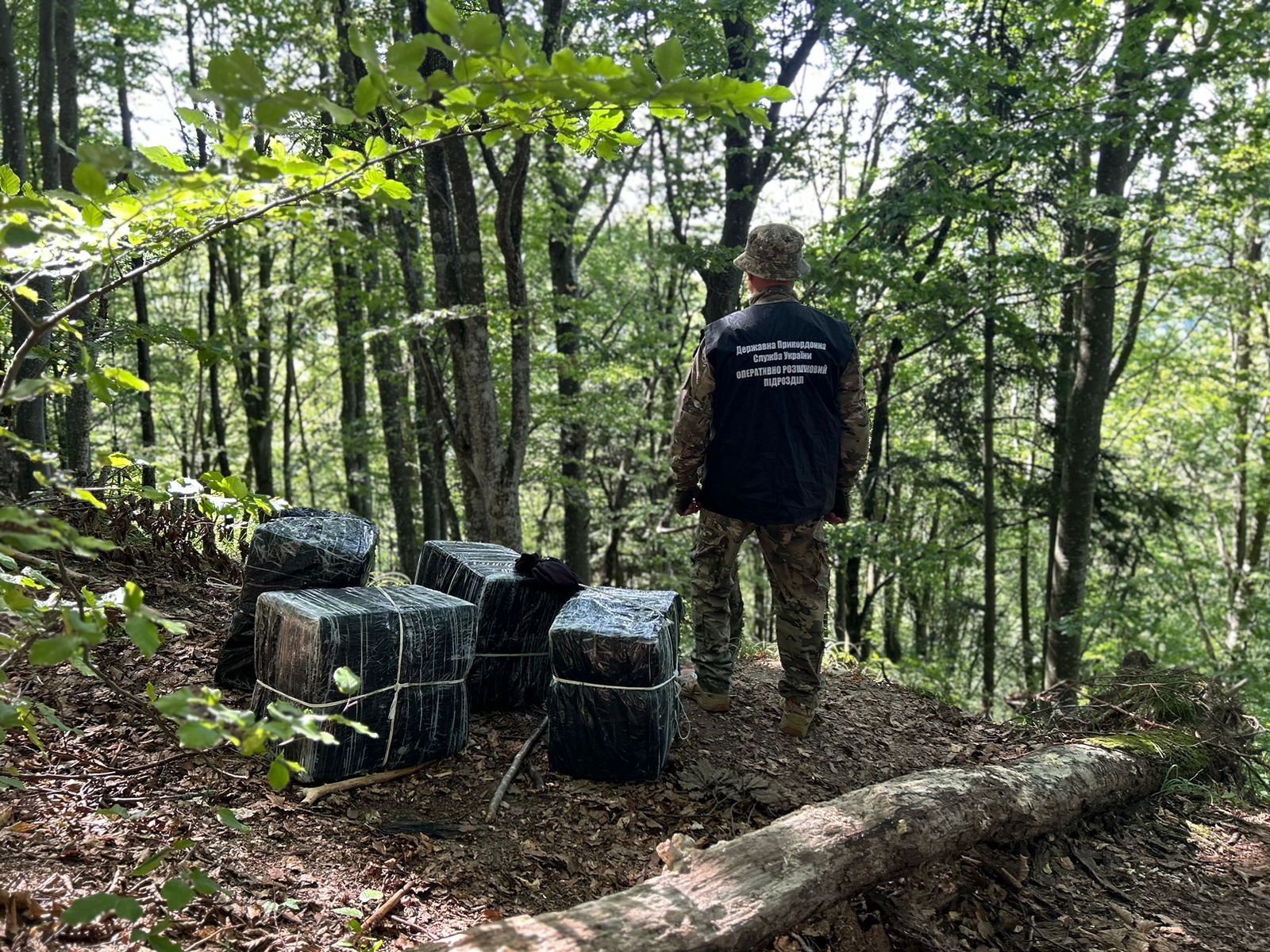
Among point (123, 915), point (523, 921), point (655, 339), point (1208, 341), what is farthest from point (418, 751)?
point (1208, 341)

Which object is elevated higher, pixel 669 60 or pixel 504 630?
pixel 669 60

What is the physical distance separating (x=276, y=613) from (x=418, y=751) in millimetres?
838

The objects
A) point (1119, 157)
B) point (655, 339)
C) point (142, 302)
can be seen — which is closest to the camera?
point (1119, 157)

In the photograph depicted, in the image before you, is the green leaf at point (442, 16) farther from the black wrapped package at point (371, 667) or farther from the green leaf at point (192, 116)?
the black wrapped package at point (371, 667)

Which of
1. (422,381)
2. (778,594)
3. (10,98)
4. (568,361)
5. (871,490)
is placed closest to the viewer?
(778,594)

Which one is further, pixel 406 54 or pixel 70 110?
pixel 70 110

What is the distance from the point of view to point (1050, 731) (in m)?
4.67

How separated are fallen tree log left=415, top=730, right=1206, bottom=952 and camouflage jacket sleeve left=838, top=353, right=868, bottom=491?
1596 millimetres

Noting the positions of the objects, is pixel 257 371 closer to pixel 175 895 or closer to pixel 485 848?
pixel 485 848

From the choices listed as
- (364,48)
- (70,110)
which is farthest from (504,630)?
(70,110)

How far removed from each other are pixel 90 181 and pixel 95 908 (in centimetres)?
136

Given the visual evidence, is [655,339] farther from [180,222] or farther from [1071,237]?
[180,222]

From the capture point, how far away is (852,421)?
13.4ft

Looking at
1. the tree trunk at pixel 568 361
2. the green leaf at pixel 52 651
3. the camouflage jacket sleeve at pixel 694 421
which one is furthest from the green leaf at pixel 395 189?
the tree trunk at pixel 568 361
